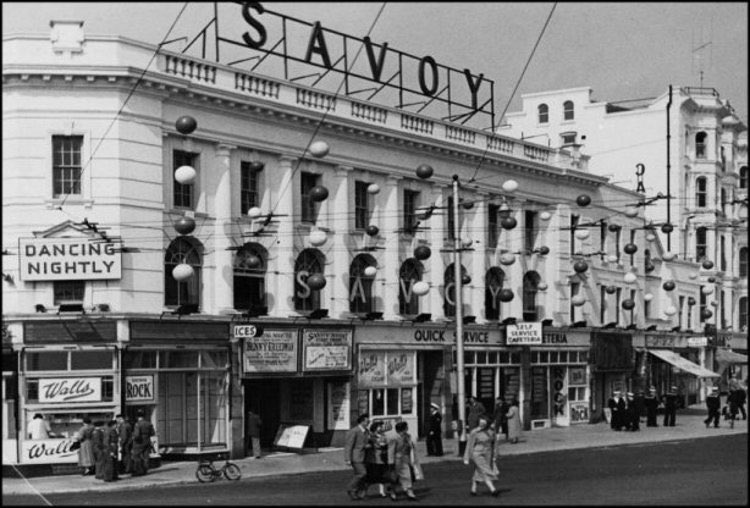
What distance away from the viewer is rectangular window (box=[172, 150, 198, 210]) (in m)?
32.2

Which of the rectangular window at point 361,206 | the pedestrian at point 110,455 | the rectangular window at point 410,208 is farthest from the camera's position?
the rectangular window at point 410,208

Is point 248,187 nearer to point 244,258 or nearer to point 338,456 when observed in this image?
point 244,258

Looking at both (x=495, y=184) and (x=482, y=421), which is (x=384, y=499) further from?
(x=495, y=184)

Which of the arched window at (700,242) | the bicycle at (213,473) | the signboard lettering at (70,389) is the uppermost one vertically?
the arched window at (700,242)

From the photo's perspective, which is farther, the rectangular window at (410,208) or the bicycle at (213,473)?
the rectangular window at (410,208)

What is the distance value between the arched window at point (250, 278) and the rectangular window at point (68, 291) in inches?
208

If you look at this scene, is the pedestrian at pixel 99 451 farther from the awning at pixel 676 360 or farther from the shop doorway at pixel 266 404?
the awning at pixel 676 360

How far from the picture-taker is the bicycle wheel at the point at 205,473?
26250 mm

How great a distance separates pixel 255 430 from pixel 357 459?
10.7 m

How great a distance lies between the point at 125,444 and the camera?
27.8 meters

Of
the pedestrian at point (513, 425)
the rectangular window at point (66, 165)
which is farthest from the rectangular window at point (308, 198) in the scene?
the pedestrian at point (513, 425)

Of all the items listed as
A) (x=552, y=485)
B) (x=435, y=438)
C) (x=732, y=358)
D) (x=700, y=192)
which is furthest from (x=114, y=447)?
(x=700, y=192)

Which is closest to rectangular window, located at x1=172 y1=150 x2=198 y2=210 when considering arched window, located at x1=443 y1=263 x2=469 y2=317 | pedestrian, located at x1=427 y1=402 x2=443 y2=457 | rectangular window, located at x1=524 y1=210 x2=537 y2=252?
pedestrian, located at x1=427 y1=402 x2=443 y2=457

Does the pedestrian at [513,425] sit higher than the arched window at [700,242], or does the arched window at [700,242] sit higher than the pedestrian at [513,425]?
the arched window at [700,242]
